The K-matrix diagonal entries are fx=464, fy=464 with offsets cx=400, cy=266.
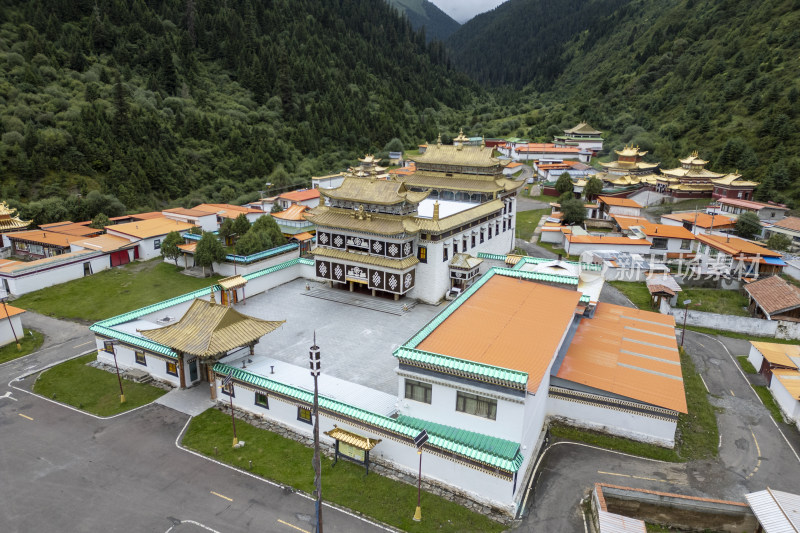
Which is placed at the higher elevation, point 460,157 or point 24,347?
Answer: point 460,157

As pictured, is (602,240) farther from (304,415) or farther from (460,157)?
(304,415)

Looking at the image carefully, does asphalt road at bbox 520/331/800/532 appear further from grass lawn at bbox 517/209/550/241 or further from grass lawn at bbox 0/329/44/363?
grass lawn at bbox 517/209/550/241

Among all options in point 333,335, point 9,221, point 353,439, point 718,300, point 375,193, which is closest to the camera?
point 353,439

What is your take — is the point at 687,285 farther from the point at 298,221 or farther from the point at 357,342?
the point at 298,221

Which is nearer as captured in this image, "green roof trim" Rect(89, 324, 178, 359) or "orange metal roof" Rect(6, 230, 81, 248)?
"green roof trim" Rect(89, 324, 178, 359)

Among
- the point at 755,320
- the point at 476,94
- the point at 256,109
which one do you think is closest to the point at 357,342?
the point at 755,320

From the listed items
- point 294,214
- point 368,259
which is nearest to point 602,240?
point 368,259

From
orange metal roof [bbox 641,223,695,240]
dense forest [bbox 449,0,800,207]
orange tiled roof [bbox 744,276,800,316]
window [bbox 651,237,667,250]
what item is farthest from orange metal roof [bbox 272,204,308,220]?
dense forest [bbox 449,0,800,207]
